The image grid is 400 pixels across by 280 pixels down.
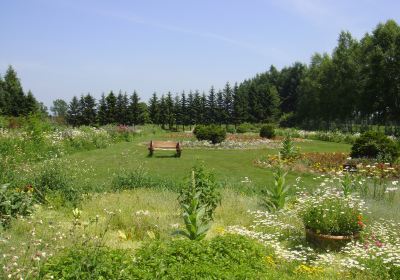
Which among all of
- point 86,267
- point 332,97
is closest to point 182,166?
point 86,267

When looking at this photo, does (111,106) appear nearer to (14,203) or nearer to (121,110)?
(121,110)

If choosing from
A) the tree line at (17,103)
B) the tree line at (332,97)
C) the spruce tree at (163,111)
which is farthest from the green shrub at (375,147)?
the tree line at (17,103)

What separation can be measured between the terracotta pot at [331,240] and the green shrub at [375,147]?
30.0ft

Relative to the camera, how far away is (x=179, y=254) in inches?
177

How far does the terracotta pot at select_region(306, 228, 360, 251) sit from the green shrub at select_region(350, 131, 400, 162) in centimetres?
916

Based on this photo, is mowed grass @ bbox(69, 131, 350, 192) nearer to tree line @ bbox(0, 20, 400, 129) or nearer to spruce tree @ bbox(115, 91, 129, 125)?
tree line @ bbox(0, 20, 400, 129)

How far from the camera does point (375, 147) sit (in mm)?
15305

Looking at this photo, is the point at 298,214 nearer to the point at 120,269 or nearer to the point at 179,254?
the point at 179,254

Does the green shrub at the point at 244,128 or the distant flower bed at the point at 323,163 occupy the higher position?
the green shrub at the point at 244,128

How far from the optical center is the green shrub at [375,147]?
14.9 metres

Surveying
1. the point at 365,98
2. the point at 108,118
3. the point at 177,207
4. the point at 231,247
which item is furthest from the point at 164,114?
the point at 231,247

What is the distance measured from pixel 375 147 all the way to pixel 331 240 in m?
10.2

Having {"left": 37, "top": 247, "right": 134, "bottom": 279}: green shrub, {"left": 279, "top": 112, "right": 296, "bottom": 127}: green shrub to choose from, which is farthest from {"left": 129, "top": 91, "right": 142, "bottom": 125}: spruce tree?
{"left": 37, "top": 247, "right": 134, "bottom": 279}: green shrub

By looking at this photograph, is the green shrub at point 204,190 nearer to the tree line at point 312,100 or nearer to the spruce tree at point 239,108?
the tree line at point 312,100
